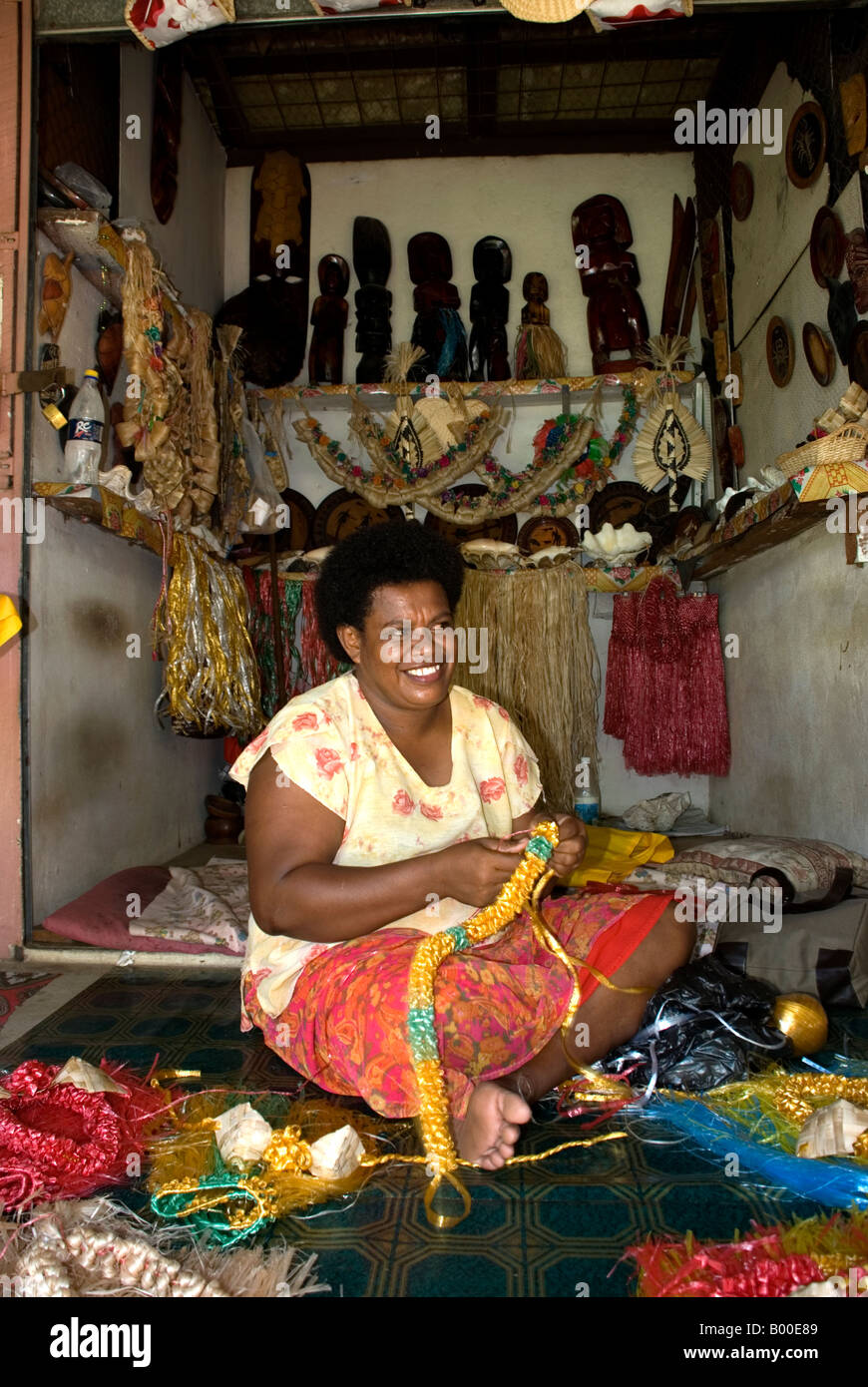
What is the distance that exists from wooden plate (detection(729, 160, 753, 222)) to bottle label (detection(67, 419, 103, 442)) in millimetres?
3684

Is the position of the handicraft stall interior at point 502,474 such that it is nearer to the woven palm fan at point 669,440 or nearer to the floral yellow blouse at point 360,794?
the woven palm fan at point 669,440

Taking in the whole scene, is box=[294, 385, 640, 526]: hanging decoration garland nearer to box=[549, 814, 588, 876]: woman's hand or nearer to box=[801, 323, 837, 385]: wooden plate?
box=[801, 323, 837, 385]: wooden plate

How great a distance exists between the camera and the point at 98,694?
3750 mm

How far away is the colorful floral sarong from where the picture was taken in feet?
5.42

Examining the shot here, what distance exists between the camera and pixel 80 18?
10.3 feet

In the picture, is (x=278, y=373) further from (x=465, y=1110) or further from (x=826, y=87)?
(x=465, y=1110)

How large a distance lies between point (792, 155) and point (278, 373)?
3214 mm

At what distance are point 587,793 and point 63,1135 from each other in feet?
13.1

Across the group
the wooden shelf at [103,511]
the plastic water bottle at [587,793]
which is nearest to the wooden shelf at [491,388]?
the wooden shelf at [103,511]

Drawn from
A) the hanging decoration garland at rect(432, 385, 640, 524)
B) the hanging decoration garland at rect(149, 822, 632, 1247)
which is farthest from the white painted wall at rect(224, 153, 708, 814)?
the hanging decoration garland at rect(149, 822, 632, 1247)

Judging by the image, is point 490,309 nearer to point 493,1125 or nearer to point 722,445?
point 722,445

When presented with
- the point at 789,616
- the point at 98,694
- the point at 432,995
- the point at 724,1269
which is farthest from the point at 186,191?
the point at 724,1269

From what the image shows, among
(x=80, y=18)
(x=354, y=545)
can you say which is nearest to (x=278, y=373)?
(x=80, y=18)

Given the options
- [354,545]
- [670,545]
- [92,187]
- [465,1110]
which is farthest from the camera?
[670,545]
